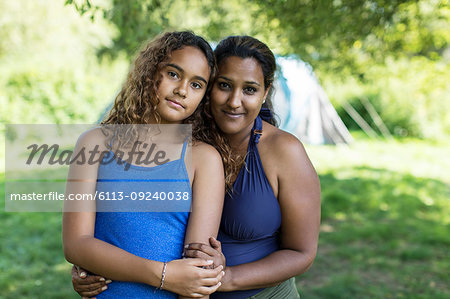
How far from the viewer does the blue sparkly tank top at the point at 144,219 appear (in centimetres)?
175

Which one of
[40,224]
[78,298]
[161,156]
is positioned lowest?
[78,298]

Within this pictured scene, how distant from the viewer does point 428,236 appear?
5598mm

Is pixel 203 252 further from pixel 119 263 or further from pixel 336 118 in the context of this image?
pixel 336 118

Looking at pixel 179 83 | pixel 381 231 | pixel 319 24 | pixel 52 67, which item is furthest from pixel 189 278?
pixel 52 67

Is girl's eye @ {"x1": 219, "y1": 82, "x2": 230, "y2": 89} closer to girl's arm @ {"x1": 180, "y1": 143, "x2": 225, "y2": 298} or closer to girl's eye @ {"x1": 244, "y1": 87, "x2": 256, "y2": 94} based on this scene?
girl's eye @ {"x1": 244, "y1": 87, "x2": 256, "y2": 94}

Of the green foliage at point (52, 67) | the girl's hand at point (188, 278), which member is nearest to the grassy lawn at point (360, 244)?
the girl's hand at point (188, 278)

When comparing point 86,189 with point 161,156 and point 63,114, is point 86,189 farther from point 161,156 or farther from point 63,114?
point 63,114

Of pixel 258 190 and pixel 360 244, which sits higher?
pixel 258 190

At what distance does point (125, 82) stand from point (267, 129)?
2.41ft

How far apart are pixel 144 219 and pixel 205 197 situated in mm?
265

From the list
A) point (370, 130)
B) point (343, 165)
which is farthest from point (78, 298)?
point (370, 130)

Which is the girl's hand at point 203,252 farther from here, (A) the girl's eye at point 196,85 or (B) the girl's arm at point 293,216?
(A) the girl's eye at point 196,85

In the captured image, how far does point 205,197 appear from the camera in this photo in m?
1.80

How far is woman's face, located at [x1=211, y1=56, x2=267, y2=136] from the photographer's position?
2.06 metres
